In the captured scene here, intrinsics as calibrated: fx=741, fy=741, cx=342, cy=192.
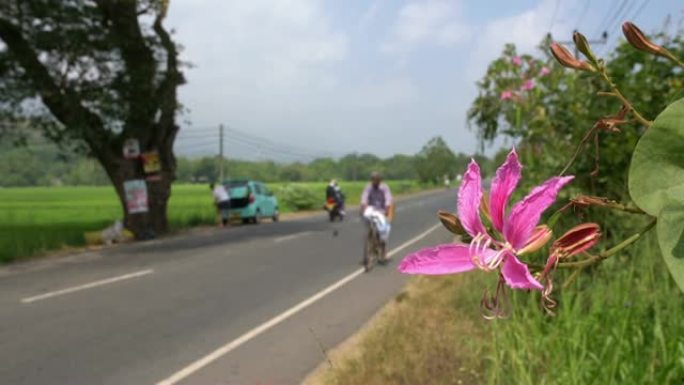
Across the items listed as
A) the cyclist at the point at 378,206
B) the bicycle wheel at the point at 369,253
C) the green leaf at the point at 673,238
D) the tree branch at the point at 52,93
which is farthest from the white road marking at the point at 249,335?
the tree branch at the point at 52,93

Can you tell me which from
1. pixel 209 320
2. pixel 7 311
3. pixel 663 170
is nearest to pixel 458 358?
pixel 209 320

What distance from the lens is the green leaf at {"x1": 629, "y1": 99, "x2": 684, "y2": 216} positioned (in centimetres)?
87

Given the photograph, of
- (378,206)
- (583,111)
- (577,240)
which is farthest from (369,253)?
(577,240)

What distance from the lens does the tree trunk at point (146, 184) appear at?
60.9 ft

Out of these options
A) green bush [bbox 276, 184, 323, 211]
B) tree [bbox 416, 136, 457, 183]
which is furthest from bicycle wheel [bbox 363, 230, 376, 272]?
tree [bbox 416, 136, 457, 183]

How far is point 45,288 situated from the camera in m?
10.1

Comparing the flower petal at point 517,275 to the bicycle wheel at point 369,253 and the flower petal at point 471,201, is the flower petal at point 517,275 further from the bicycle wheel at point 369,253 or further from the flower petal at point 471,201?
the bicycle wheel at point 369,253

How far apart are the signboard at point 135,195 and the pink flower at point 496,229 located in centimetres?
1836

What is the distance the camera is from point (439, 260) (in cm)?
91

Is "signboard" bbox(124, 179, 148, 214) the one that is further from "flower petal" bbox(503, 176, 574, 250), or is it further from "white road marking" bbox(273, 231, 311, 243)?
"flower petal" bbox(503, 176, 574, 250)

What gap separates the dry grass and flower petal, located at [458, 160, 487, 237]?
3627 mm

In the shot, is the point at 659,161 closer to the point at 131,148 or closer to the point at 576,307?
the point at 576,307

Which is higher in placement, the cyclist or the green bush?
the cyclist

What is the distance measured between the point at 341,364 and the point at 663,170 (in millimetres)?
4765
